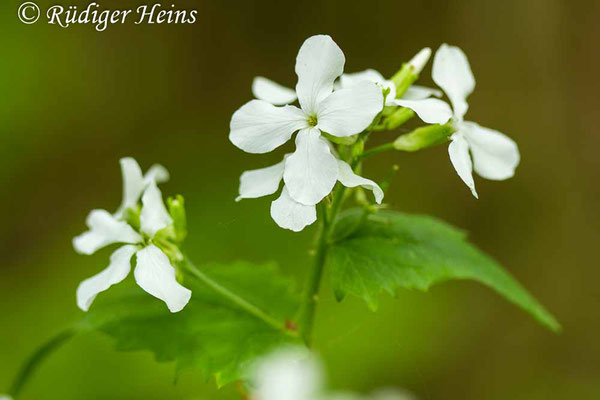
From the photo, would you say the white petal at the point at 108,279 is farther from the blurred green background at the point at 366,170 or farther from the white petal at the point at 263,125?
the blurred green background at the point at 366,170

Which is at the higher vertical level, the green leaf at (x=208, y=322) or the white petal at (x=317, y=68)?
the white petal at (x=317, y=68)

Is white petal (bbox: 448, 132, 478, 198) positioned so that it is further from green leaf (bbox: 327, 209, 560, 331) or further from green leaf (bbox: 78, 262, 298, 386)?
green leaf (bbox: 78, 262, 298, 386)

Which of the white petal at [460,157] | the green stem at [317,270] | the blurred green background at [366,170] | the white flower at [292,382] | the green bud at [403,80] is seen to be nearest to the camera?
the white flower at [292,382]

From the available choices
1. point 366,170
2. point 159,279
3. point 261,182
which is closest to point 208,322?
point 159,279

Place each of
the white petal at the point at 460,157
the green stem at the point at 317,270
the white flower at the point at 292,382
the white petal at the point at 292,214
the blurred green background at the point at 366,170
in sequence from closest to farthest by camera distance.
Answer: the white flower at the point at 292,382 → the white petal at the point at 292,214 → the white petal at the point at 460,157 → the green stem at the point at 317,270 → the blurred green background at the point at 366,170

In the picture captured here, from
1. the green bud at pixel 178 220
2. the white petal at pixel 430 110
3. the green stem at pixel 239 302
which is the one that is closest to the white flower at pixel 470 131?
the white petal at pixel 430 110

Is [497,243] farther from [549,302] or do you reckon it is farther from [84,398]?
[84,398]

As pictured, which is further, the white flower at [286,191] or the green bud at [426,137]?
the green bud at [426,137]

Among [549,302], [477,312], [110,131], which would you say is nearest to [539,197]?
[549,302]

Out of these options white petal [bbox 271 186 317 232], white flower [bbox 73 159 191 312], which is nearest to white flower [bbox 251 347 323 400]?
white petal [bbox 271 186 317 232]
